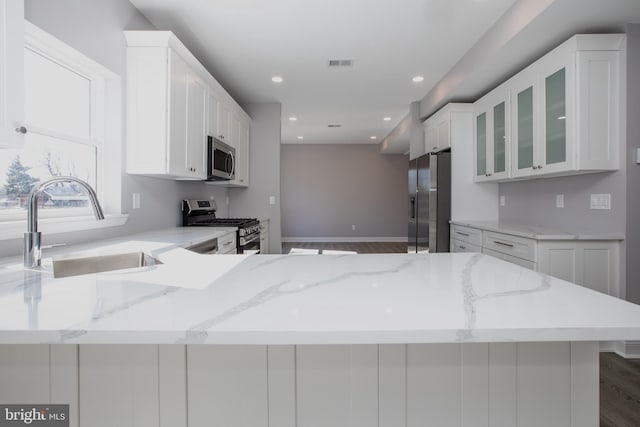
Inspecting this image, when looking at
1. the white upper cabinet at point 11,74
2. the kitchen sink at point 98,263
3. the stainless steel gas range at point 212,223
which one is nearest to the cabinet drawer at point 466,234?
the stainless steel gas range at point 212,223

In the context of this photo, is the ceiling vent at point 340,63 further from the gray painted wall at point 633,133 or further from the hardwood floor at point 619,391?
the hardwood floor at point 619,391

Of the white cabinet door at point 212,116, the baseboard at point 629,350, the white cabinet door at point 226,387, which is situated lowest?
the baseboard at point 629,350

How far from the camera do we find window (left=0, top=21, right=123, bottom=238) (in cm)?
174

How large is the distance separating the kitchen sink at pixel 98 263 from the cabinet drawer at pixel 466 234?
2846 mm

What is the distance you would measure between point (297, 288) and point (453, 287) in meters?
0.44

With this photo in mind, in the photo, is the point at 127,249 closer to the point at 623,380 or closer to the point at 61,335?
the point at 61,335

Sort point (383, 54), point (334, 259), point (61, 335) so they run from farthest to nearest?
point (383, 54), point (334, 259), point (61, 335)

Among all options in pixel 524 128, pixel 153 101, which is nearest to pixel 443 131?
pixel 524 128

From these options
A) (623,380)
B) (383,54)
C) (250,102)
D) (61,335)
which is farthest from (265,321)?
(250,102)

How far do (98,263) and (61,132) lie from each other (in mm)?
893

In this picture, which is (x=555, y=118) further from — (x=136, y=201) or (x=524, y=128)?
(x=136, y=201)

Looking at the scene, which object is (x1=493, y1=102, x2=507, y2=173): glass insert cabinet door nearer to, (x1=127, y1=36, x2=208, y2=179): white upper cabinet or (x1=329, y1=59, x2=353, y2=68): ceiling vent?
(x1=329, y1=59, x2=353, y2=68): ceiling vent

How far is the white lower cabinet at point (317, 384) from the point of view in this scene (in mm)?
893

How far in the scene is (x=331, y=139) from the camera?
26.8 feet
